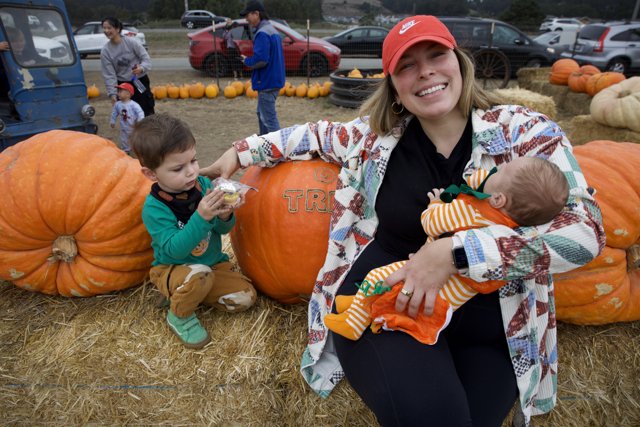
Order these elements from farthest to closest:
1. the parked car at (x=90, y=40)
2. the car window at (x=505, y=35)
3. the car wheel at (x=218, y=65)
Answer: the parked car at (x=90, y=40) < the car wheel at (x=218, y=65) < the car window at (x=505, y=35)

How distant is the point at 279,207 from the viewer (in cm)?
248

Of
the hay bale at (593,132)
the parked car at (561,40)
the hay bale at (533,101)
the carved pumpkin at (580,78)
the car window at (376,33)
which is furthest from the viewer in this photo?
the car window at (376,33)

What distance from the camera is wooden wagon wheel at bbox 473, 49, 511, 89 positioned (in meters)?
13.2

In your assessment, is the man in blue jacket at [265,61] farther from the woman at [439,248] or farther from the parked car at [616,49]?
the parked car at [616,49]

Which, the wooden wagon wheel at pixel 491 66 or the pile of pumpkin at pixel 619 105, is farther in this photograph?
the wooden wagon wheel at pixel 491 66

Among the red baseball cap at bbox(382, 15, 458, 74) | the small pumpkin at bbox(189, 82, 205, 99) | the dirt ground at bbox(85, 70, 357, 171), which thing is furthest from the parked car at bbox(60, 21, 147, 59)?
the red baseball cap at bbox(382, 15, 458, 74)

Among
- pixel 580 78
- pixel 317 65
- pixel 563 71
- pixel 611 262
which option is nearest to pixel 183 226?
pixel 611 262

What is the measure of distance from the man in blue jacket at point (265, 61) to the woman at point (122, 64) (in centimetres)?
178

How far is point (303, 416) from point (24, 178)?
1.97m

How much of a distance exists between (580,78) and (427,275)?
34.3ft

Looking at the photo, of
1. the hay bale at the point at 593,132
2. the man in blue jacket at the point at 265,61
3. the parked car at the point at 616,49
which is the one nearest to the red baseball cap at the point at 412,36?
the man in blue jacket at the point at 265,61

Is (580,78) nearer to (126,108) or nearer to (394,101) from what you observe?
(126,108)

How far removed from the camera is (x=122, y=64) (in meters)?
7.00

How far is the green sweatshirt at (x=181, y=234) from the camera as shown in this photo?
2.03m
